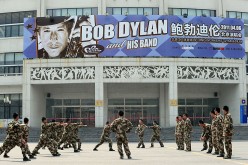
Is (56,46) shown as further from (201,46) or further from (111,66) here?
(201,46)

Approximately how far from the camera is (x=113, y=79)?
127ft

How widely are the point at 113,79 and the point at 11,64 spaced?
11.1 m

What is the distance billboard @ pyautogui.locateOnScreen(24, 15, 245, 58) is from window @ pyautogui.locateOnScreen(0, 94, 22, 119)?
5.30 meters

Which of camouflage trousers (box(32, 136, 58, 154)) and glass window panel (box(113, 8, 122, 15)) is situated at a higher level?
glass window panel (box(113, 8, 122, 15))

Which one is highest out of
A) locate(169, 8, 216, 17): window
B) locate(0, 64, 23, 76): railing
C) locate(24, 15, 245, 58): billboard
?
locate(169, 8, 216, 17): window

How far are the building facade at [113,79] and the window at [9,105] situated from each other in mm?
101

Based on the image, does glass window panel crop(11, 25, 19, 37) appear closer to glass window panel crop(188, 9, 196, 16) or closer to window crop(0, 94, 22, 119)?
window crop(0, 94, 22, 119)

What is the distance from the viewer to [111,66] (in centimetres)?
3878

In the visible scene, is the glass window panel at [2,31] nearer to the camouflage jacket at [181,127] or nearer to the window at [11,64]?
the window at [11,64]

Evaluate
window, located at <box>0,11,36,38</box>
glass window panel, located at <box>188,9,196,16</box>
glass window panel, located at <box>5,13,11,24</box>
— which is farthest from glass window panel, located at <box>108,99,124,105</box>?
glass window panel, located at <box>5,13,11,24</box>

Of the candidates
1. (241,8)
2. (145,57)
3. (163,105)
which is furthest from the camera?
(241,8)

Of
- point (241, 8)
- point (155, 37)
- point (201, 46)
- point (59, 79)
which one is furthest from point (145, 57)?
point (241, 8)

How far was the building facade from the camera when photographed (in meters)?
38.7

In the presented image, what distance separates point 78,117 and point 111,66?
7.45m
